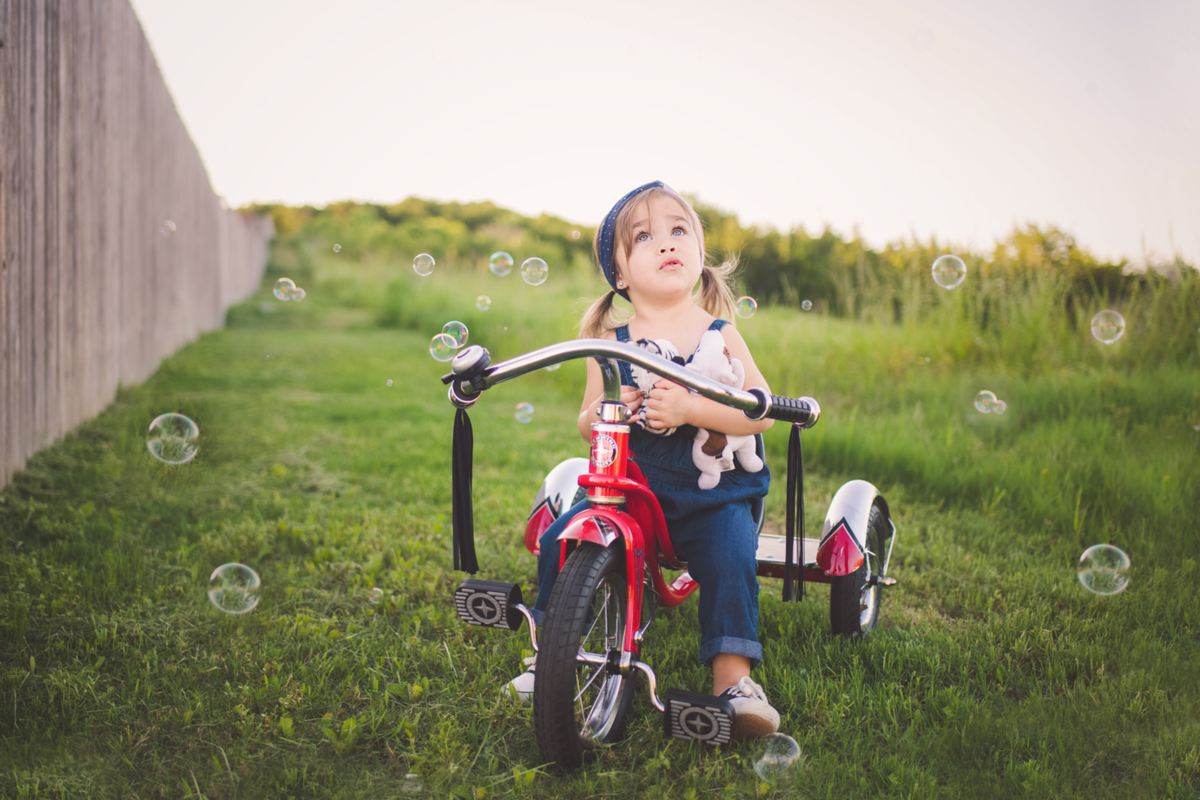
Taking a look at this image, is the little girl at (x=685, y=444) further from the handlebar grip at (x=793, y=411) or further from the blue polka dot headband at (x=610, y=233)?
the handlebar grip at (x=793, y=411)

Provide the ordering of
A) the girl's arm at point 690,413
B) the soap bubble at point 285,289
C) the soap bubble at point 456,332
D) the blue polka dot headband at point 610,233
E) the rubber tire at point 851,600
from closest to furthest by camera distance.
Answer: the girl's arm at point 690,413 < the blue polka dot headband at point 610,233 < the rubber tire at point 851,600 < the soap bubble at point 456,332 < the soap bubble at point 285,289

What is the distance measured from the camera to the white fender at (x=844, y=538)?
89.4 inches

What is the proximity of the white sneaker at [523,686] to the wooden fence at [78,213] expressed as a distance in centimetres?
258

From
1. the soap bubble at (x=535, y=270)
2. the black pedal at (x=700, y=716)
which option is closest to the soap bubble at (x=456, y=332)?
the soap bubble at (x=535, y=270)

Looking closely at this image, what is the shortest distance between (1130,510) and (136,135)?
6.66m

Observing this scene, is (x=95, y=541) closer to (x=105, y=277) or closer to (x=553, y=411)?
(x=105, y=277)

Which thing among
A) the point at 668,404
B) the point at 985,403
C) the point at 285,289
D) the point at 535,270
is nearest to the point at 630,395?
the point at 668,404

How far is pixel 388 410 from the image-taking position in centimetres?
607

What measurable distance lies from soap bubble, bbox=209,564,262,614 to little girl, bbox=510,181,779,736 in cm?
106

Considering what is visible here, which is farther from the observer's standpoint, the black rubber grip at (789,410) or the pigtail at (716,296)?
the pigtail at (716,296)

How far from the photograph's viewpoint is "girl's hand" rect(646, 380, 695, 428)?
1908 mm

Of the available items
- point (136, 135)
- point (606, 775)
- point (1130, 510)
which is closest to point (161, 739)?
point (606, 775)

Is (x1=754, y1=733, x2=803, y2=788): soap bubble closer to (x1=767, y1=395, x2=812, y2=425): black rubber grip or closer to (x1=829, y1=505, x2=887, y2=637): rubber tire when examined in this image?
(x1=829, y1=505, x2=887, y2=637): rubber tire

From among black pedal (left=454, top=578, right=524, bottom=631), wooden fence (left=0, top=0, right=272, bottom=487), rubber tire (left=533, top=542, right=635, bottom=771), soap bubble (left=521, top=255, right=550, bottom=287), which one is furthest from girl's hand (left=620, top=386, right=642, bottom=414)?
wooden fence (left=0, top=0, right=272, bottom=487)
